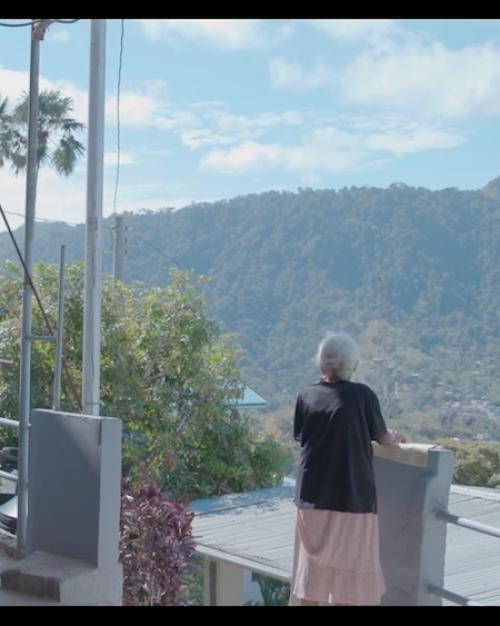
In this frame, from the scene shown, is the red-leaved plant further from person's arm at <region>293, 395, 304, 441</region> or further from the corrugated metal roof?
person's arm at <region>293, 395, 304, 441</region>

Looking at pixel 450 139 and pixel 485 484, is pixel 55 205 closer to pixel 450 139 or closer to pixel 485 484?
pixel 485 484

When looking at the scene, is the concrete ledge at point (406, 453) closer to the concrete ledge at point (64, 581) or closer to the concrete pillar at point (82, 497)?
the concrete pillar at point (82, 497)

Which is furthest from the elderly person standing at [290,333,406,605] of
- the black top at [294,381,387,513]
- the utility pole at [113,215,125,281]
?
the utility pole at [113,215,125,281]

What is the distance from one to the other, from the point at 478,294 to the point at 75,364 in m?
15.7

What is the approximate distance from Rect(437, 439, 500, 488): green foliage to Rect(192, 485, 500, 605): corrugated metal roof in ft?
26.2

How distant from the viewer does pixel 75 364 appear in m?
11.5

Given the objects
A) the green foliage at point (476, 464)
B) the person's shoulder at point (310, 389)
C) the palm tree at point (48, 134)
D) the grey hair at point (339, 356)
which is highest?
the palm tree at point (48, 134)

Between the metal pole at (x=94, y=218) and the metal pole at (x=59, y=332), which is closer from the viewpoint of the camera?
the metal pole at (x=59, y=332)

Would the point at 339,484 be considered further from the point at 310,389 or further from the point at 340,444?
the point at 310,389

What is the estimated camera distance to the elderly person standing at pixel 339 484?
3967 millimetres

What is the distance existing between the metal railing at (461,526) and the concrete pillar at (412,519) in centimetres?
3

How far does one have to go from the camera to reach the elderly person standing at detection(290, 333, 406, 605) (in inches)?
156

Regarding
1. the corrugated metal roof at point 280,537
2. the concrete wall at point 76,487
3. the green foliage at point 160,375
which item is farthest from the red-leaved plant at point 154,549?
the green foliage at point 160,375

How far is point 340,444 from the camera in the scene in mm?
3973
